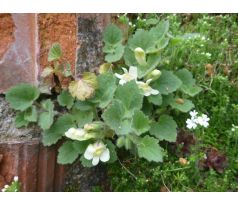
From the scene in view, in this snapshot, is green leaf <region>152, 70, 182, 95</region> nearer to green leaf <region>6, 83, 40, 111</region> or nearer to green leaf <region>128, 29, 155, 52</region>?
green leaf <region>128, 29, 155, 52</region>

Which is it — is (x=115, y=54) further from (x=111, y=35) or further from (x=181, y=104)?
(x=181, y=104)

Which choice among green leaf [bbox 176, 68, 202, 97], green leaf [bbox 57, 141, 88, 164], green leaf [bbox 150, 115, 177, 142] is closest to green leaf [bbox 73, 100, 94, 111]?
green leaf [bbox 57, 141, 88, 164]

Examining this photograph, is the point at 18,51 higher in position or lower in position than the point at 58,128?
higher

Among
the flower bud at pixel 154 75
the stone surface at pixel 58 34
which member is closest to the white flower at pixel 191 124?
A: the flower bud at pixel 154 75

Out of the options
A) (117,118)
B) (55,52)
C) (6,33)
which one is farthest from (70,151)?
(6,33)

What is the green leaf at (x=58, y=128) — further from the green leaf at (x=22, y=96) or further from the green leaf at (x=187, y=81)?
the green leaf at (x=187, y=81)

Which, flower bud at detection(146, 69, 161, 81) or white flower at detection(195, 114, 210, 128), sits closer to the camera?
flower bud at detection(146, 69, 161, 81)
